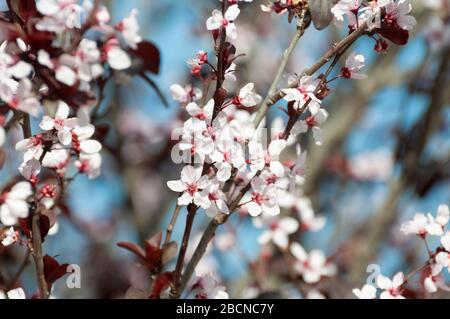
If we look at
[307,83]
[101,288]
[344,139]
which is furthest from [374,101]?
[307,83]

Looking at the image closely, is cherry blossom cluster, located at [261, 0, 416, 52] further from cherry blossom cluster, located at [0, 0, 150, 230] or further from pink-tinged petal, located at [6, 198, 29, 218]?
pink-tinged petal, located at [6, 198, 29, 218]

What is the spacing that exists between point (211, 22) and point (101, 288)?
1.98 metres

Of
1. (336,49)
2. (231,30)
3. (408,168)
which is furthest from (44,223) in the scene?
(408,168)

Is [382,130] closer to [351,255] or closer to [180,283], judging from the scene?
[351,255]

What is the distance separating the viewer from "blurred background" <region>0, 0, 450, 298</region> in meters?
2.59

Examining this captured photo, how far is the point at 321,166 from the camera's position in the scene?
2896mm

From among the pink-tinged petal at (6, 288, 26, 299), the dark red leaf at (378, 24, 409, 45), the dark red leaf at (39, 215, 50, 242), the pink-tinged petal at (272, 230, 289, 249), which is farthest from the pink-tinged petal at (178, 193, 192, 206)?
the pink-tinged petal at (272, 230, 289, 249)

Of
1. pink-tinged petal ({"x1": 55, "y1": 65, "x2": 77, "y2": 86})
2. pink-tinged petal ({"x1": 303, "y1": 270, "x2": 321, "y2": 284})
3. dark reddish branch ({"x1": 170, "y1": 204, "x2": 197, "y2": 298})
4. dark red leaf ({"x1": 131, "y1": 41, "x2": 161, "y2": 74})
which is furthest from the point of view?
pink-tinged petal ({"x1": 303, "y1": 270, "x2": 321, "y2": 284})

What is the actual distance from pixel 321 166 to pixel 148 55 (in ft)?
5.00

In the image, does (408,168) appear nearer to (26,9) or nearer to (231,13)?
(231,13)

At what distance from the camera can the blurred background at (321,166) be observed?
8.50 feet

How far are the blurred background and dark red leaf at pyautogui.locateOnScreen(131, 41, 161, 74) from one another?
52 centimetres

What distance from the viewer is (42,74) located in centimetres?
103

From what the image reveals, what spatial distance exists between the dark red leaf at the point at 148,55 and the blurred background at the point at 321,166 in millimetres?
521
